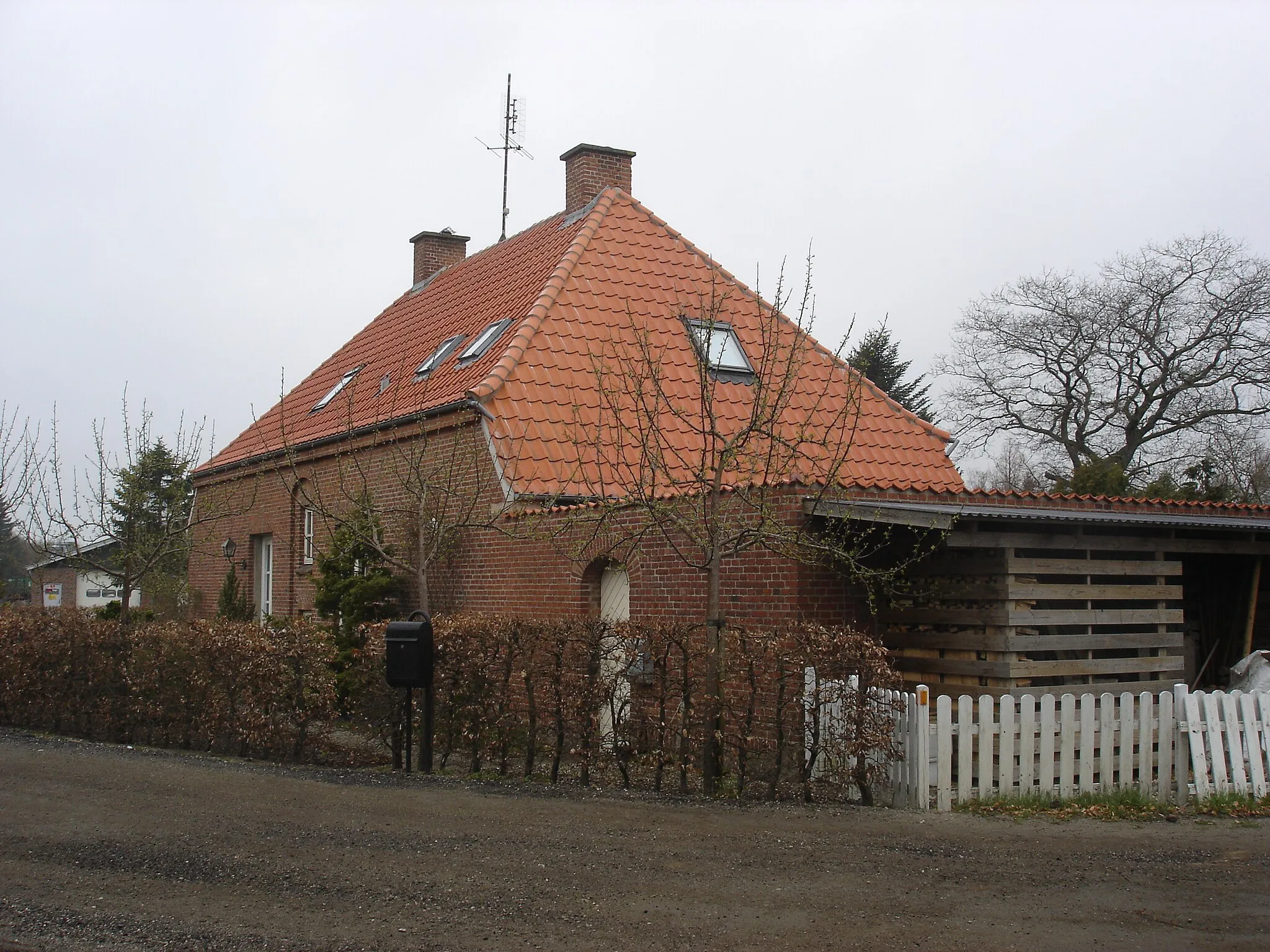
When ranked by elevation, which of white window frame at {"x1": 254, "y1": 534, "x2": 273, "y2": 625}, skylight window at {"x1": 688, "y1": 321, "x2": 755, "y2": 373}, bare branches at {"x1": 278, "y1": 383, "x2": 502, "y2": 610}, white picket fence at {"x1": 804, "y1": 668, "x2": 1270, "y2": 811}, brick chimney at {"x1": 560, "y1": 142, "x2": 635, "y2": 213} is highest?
brick chimney at {"x1": 560, "y1": 142, "x2": 635, "y2": 213}

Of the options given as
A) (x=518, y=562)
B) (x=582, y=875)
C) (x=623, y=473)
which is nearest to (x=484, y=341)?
(x=623, y=473)

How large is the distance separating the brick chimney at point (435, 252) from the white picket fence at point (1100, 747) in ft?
65.0

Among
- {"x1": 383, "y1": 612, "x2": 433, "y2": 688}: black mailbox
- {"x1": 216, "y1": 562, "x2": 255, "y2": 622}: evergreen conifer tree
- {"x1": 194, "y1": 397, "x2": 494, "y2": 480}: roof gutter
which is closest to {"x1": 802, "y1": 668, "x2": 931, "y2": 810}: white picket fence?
{"x1": 383, "y1": 612, "x2": 433, "y2": 688}: black mailbox

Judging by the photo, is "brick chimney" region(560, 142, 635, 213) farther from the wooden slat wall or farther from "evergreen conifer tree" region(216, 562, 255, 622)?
the wooden slat wall

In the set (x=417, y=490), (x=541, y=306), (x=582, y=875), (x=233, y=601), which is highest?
(x=541, y=306)

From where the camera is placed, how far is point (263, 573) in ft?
76.2

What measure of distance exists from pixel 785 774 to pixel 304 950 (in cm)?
423

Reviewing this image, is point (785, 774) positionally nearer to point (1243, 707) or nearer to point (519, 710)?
point (519, 710)

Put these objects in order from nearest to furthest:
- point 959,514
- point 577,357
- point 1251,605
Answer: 1. point 959,514
2. point 1251,605
3. point 577,357

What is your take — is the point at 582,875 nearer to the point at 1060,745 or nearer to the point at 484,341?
the point at 1060,745

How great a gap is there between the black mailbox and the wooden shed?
347cm

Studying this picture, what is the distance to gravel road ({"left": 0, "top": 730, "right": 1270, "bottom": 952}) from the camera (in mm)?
5422

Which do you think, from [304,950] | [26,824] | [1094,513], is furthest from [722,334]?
[304,950]

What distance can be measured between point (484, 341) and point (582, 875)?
1204cm
